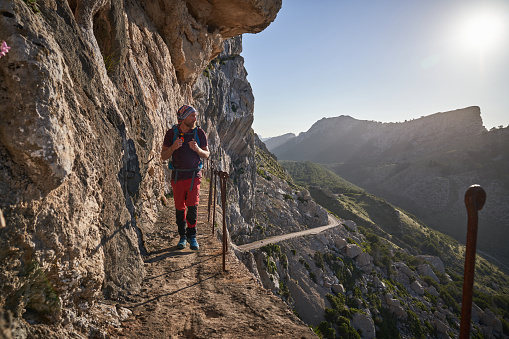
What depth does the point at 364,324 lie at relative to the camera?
111 feet

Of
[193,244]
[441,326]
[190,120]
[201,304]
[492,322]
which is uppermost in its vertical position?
[190,120]

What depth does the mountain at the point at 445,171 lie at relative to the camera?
3425 inches

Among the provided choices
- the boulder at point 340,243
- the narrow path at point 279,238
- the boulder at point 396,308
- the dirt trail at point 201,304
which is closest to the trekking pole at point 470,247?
the dirt trail at point 201,304

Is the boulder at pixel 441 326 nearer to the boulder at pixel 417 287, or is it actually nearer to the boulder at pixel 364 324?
the boulder at pixel 417 287

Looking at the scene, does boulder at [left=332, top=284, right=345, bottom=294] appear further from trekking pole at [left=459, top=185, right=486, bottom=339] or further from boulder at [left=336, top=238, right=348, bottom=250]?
trekking pole at [left=459, top=185, right=486, bottom=339]

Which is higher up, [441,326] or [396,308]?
[396,308]

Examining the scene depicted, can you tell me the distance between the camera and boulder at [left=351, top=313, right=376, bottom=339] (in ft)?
109

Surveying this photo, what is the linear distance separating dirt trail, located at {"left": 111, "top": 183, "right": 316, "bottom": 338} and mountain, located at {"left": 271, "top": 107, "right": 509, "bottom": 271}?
338 feet

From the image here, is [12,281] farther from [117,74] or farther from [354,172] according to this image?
[354,172]

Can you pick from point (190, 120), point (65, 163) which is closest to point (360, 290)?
point (190, 120)

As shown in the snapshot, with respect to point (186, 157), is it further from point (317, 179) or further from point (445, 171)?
point (445, 171)

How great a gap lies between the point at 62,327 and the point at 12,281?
0.59m

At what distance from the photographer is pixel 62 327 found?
6.46 ft

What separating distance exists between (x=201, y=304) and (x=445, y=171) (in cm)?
13340
